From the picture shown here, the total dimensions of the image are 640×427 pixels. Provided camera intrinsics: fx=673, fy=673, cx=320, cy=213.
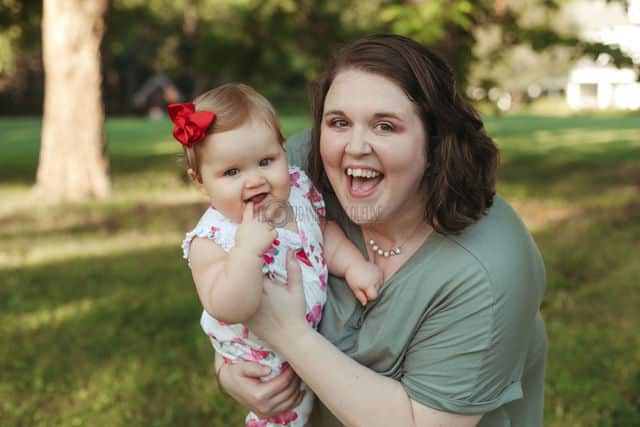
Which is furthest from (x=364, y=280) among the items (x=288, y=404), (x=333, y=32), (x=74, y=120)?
(x=333, y=32)

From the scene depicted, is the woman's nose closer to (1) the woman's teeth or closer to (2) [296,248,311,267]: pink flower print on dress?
(1) the woman's teeth

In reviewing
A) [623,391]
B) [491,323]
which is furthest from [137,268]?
[491,323]

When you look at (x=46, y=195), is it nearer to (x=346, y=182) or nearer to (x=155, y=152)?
(x=155, y=152)

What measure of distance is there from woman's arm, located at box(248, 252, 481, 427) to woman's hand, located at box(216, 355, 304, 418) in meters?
0.22

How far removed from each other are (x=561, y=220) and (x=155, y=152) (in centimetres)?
1224

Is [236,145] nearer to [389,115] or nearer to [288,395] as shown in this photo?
[389,115]

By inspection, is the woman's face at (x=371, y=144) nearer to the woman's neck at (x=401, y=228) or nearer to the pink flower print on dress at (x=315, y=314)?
the woman's neck at (x=401, y=228)

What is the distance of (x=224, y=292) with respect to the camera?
176 centimetres

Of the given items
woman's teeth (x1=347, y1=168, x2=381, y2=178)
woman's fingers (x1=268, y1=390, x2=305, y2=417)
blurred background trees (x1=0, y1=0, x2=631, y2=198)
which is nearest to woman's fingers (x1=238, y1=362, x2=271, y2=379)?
woman's fingers (x1=268, y1=390, x2=305, y2=417)

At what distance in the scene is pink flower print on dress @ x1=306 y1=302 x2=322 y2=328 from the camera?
1998 mm

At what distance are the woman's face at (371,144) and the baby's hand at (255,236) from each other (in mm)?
255

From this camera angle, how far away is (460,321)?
175cm

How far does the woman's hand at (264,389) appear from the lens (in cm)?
203

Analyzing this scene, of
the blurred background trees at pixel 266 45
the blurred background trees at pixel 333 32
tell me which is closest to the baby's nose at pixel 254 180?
the blurred background trees at pixel 333 32
